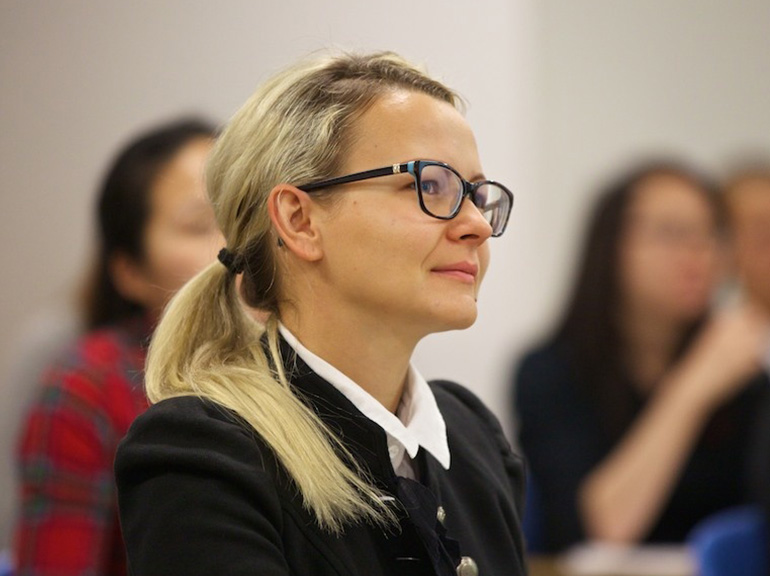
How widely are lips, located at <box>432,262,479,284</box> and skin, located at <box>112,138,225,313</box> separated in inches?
36.3

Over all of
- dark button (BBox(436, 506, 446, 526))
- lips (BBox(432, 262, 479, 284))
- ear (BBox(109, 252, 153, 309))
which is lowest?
ear (BBox(109, 252, 153, 309))

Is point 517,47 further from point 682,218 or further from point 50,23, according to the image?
point 50,23

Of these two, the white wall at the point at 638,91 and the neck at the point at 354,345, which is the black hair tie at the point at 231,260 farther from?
the white wall at the point at 638,91

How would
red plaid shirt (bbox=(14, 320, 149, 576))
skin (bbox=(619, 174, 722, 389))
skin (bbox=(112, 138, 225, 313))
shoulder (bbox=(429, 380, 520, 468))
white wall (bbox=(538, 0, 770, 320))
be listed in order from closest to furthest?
shoulder (bbox=(429, 380, 520, 468)), red plaid shirt (bbox=(14, 320, 149, 576)), skin (bbox=(112, 138, 225, 313)), skin (bbox=(619, 174, 722, 389)), white wall (bbox=(538, 0, 770, 320))

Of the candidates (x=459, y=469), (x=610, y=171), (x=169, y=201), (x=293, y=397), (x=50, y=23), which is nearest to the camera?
(x=293, y=397)

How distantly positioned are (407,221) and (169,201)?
1.01m

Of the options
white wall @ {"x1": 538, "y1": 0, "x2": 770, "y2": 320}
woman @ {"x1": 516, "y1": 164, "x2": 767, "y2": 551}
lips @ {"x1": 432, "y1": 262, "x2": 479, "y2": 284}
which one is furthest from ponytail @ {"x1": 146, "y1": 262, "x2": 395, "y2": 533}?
white wall @ {"x1": 538, "y1": 0, "x2": 770, "y2": 320}

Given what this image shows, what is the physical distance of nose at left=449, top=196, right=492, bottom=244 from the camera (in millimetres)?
1253

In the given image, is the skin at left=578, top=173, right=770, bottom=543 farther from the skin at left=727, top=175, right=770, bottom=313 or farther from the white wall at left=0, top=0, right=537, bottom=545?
the white wall at left=0, top=0, right=537, bottom=545

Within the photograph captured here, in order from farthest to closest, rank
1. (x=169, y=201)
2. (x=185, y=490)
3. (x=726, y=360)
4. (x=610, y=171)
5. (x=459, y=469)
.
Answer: (x=610, y=171) → (x=726, y=360) → (x=169, y=201) → (x=459, y=469) → (x=185, y=490)

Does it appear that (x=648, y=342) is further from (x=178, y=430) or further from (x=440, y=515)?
(x=178, y=430)

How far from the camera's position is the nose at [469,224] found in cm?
125

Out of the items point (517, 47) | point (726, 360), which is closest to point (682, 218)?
point (726, 360)

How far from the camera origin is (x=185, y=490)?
1088 millimetres
